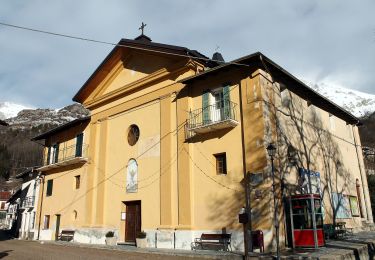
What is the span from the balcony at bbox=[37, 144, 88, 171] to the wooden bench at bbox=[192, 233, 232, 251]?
34.3ft

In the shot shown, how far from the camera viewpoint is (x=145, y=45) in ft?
65.0

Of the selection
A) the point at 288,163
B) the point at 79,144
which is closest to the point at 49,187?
the point at 79,144

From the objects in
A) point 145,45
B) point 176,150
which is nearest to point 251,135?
point 176,150

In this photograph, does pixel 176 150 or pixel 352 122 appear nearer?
pixel 176 150

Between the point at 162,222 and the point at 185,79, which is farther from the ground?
the point at 185,79

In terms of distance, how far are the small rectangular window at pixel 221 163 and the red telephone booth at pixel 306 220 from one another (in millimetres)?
3062

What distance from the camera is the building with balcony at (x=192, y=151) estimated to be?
15070 millimetres

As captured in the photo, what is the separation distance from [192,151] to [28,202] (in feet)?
58.7

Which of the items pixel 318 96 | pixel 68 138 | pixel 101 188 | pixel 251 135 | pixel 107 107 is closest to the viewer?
pixel 251 135

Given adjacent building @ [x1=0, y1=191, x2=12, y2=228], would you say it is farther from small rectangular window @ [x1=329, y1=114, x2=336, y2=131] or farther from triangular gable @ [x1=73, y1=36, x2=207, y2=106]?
small rectangular window @ [x1=329, y1=114, x2=336, y2=131]

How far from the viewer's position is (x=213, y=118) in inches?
649

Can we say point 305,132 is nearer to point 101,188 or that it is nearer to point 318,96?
point 318,96

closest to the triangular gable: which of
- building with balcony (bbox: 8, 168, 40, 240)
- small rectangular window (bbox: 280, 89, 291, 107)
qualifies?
small rectangular window (bbox: 280, 89, 291, 107)

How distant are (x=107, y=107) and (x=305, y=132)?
12083mm
